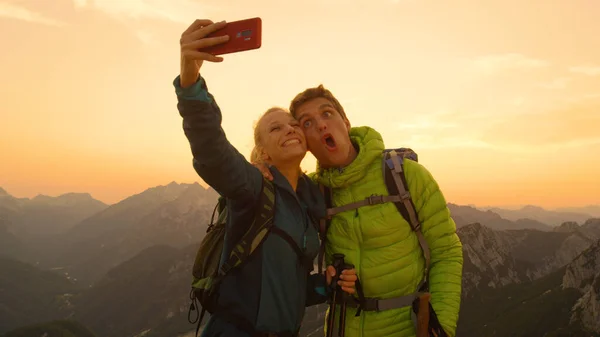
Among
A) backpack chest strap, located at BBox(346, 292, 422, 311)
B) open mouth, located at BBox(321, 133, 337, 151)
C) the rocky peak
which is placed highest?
open mouth, located at BBox(321, 133, 337, 151)

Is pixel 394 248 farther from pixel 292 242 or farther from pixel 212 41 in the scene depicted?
pixel 212 41

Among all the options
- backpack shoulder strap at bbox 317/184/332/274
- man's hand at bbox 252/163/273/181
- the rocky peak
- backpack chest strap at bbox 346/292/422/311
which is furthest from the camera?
the rocky peak

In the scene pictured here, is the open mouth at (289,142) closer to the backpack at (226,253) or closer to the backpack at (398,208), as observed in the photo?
the backpack at (226,253)

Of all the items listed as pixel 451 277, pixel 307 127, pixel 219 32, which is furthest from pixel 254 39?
pixel 451 277

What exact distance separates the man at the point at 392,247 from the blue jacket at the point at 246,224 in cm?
131

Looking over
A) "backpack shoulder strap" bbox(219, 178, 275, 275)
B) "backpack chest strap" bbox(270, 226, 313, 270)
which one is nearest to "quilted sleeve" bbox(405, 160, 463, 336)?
"backpack chest strap" bbox(270, 226, 313, 270)

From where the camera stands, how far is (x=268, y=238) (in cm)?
608

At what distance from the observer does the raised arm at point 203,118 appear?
4.99m

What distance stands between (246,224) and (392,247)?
3207mm

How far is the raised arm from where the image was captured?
16.4 ft

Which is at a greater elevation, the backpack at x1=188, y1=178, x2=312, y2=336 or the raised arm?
the raised arm

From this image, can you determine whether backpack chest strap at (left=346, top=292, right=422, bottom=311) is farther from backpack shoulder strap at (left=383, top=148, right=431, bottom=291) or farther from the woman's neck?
the woman's neck

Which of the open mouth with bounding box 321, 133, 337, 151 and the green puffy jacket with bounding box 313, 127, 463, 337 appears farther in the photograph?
the open mouth with bounding box 321, 133, 337, 151

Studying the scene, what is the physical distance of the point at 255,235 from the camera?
588 centimetres
